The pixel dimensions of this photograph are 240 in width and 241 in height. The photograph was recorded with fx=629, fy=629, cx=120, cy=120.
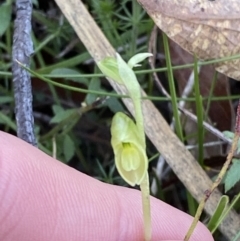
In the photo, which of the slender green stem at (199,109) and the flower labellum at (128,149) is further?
the slender green stem at (199,109)

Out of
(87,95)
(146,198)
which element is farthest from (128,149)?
(87,95)

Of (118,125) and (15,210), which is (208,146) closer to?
(15,210)

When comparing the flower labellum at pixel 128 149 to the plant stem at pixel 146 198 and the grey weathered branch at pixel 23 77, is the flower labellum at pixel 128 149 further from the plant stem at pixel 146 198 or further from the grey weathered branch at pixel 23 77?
the grey weathered branch at pixel 23 77

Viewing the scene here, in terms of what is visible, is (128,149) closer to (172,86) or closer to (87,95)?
(172,86)

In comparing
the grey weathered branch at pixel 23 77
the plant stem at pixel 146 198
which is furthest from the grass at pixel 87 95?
the plant stem at pixel 146 198

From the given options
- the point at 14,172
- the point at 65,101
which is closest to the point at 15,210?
the point at 14,172

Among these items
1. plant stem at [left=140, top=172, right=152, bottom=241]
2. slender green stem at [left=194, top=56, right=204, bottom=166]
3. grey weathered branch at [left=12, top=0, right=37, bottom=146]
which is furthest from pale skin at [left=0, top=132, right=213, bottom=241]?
plant stem at [left=140, top=172, right=152, bottom=241]

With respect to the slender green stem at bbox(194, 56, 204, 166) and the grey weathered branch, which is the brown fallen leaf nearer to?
the slender green stem at bbox(194, 56, 204, 166)
